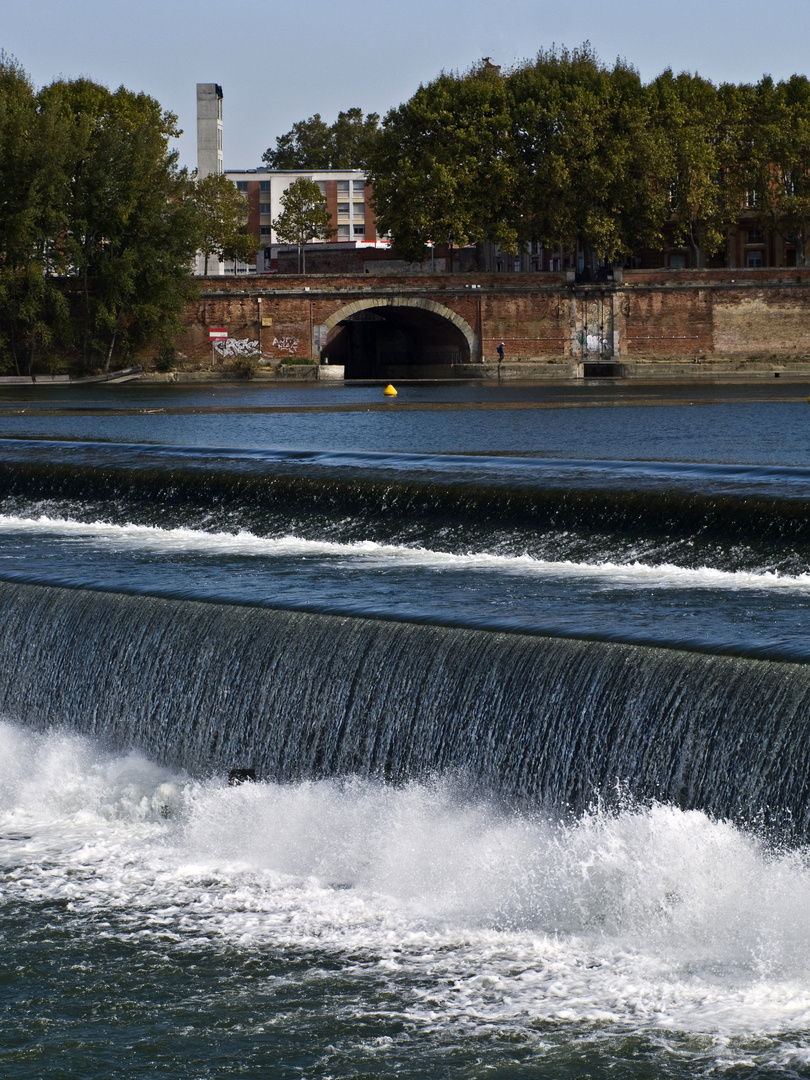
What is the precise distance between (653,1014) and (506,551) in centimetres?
656

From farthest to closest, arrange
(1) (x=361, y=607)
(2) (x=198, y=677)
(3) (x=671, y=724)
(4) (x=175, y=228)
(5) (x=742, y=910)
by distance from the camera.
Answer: (4) (x=175, y=228)
(1) (x=361, y=607)
(2) (x=198, y=677)
(3) (x=671, y=724)
(5) (x=742, y=910)

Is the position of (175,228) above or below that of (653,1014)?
above

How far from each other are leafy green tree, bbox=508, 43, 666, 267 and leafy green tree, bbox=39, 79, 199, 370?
13840mm

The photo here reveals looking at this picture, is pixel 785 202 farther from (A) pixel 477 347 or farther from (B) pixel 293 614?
(B) pixel 293 614

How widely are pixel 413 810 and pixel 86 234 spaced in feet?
152

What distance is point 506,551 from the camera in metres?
11.8

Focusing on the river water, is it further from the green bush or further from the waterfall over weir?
the green bush

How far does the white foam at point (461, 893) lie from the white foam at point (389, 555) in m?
3.35

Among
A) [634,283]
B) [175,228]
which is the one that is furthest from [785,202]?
[175,228]

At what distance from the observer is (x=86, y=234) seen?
1984 inches

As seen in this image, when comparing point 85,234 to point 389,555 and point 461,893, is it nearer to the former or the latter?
point 389,555

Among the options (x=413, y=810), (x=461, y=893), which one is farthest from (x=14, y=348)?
(x=461, y=893)

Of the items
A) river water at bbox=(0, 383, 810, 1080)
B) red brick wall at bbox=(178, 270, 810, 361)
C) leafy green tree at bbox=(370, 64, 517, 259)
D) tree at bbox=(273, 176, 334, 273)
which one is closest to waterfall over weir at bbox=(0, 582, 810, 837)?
river water at bbox=(0, 383, 810, 1080)

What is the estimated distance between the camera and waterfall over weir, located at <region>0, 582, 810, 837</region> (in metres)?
6.46
